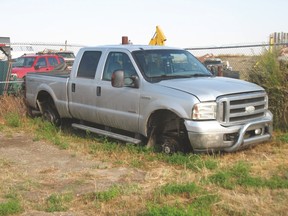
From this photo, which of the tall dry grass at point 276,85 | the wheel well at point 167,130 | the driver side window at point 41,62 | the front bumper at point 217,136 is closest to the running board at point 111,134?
the wheel well at point 167,130

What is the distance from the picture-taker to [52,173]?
6180 mm

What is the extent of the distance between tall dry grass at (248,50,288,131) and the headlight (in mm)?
2682

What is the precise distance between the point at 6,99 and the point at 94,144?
4.29m

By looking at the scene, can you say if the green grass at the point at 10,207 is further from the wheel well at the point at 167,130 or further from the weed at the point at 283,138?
the weed at the point at 283,138

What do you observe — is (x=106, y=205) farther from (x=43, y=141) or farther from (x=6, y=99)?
(x=6, y=99)

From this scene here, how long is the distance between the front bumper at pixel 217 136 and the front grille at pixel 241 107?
0.39 ft

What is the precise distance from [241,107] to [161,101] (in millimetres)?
1238

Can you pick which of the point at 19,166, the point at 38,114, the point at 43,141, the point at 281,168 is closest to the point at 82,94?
the point at 43,141

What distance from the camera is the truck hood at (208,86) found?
6.23 m

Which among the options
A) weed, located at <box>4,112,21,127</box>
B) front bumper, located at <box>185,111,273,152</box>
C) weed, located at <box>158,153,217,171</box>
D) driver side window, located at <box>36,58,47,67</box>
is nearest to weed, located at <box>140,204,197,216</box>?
weed, located at <box>158,153,217,171</box>

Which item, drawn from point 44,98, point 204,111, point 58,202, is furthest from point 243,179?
point 44,98

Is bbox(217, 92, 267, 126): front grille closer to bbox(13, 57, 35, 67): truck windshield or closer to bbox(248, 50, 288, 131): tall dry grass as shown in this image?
bbox(248, 50, 288, 131): tall dry grass

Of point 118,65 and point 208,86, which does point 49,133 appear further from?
point 208,86

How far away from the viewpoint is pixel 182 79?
6988 millimetres
